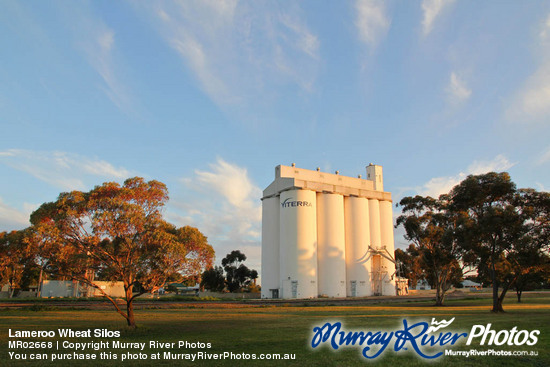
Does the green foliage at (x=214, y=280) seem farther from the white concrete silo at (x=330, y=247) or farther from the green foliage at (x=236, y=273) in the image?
the white concrete silo at (x=330, y=247)

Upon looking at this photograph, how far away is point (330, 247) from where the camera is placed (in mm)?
67750

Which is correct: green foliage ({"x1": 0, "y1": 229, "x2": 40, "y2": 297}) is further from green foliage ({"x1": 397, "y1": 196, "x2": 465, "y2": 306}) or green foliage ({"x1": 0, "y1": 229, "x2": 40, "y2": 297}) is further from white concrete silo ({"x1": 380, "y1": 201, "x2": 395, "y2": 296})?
white concrete silo ({"x1": 380, "y1": 201, "x2": 395, "y2": 296})

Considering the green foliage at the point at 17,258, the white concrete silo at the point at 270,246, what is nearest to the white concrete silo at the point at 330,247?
the white concrete silo at the point at 270,246

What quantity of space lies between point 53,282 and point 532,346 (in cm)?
6798

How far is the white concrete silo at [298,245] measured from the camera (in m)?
63.6

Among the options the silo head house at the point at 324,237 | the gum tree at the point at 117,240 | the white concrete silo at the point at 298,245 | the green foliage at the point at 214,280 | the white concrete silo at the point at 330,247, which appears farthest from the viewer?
the green foliage at the point at 214,280

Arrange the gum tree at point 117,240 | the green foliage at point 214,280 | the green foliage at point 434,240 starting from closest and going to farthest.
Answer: the gum tree at point 117,240, the green foliage at point 434,240, the green foliage at point 214,280

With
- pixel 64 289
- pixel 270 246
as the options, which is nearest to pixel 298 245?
pixel 270 246

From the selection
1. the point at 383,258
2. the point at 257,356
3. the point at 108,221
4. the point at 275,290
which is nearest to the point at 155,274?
the point at 108,221

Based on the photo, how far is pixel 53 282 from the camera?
63.3 meters

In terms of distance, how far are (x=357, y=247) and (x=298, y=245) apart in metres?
13.5

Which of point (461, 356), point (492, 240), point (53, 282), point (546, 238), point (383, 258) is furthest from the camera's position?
point (383, 258)

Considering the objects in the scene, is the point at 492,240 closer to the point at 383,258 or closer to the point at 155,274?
the point at 155,274

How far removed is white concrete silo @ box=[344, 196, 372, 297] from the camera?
7031 centimetres
